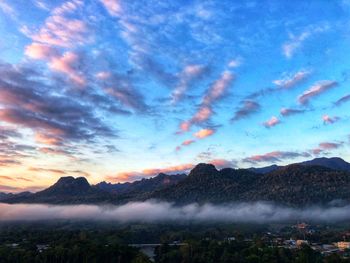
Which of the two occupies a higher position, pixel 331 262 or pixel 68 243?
pixel 68 243

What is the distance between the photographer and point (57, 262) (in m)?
137

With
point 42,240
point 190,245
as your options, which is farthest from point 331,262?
point 42,240

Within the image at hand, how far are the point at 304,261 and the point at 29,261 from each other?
84.7 metres

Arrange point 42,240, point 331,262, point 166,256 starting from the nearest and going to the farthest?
1. point 331,262
2. point 166,256
3. point 42,240

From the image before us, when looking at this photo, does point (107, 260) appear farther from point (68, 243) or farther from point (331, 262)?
point (331, 262)

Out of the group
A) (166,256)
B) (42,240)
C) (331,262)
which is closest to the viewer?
(331,262)

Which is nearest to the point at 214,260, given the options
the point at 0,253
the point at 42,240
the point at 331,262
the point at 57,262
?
the point at 331,262

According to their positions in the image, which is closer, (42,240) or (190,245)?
(190,245)

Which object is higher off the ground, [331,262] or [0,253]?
[0,253]

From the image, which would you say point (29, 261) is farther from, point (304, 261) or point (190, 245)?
point (304, 261)

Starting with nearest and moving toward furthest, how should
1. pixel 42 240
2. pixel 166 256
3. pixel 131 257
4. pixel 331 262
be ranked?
pixel 331 262, pixel 131 257, pixel 166 256, pixel 42 240

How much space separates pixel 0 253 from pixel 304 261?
96.0 m

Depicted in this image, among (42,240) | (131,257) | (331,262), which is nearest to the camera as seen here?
(331,262)

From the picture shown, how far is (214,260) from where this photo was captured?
147000 millimetres
